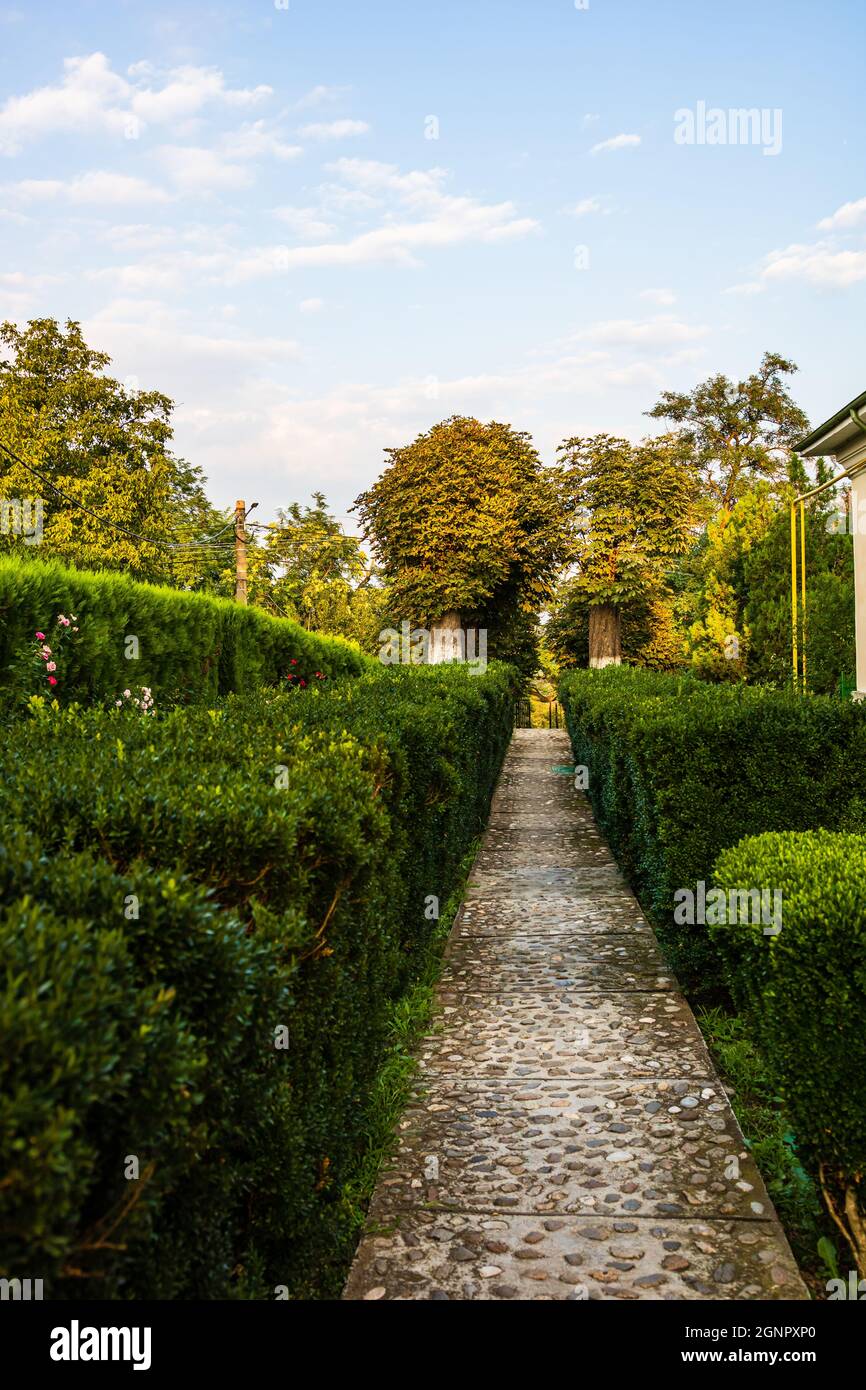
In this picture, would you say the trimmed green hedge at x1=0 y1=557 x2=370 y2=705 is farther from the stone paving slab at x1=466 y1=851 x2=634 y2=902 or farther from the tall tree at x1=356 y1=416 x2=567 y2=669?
the tall tree at x1=356 y1=416 x2=567 y2=669

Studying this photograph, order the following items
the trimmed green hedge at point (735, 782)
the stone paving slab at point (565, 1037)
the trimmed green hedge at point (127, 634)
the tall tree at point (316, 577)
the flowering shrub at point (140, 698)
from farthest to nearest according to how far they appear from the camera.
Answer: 1. the tall tree at point (316, 577)
2. the flowering shrub at point (140, 698)
3. the trimmed green hedge at point (127, 634)
4. the trimmed green hedge at point (735, 782)
5. the stone paving slab at point (565, 1037)

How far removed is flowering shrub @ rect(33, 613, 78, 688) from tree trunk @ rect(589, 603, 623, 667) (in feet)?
79.2

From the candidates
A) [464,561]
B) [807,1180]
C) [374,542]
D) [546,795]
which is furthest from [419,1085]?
[374,542]

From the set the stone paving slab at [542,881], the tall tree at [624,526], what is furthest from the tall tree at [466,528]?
the stone paving slab at [542,881]

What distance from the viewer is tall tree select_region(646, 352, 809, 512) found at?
42.9 m

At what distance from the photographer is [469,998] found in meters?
5.50

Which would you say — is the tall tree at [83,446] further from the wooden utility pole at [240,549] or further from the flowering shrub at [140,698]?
the flowering shrub at [140,698]

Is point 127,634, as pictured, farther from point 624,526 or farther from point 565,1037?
point 624,526

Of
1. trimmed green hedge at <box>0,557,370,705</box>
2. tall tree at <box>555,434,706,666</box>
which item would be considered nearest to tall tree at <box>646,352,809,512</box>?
tall tree at <box>555,434,706,666</box>

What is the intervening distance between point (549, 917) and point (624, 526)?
2377 centimetres

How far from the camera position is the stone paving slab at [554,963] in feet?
18.7

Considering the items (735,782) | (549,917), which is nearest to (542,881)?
(549,917)
